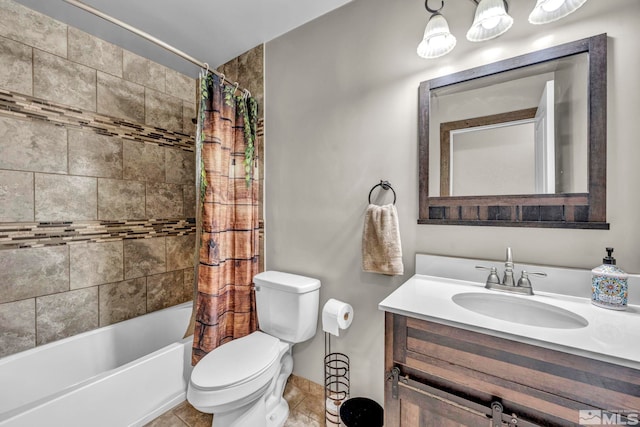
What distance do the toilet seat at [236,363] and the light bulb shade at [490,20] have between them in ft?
6.16

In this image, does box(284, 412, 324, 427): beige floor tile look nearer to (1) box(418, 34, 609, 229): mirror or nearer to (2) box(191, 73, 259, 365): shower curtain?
(2) box(191, 73, 259, 365): shower curtain

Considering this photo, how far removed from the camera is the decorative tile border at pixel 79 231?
1.55 metres

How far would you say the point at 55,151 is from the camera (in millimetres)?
1681

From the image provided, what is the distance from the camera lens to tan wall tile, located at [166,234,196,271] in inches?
90.2

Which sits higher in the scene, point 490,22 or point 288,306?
point 490,22

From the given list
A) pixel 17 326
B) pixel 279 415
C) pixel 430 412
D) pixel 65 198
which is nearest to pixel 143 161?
pixel 65 198

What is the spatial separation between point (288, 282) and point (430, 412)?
950 mm

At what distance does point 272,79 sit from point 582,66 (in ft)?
5.65

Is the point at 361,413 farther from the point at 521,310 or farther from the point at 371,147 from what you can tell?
the point at 371,147

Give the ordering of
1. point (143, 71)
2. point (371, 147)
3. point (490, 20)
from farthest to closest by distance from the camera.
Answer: point (143, 71)
point (371, 147)
point (490, 20)

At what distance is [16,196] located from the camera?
154 centimetres

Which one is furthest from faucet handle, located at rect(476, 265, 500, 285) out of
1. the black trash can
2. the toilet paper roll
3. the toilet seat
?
the toilet seat

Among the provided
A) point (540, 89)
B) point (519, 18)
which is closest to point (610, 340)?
point (540, 89)

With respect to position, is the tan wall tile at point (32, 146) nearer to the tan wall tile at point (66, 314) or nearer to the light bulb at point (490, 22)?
the tan wall tile at point (66, 314)
